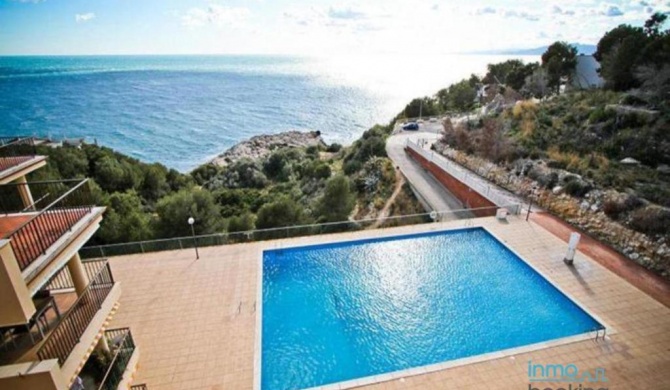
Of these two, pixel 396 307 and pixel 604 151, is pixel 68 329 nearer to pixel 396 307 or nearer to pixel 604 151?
pixel 396 307

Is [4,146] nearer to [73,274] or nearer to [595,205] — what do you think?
[73,274]

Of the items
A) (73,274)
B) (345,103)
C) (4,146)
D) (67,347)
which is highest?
(4,146)

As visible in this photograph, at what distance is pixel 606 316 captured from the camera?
1159 centimetres

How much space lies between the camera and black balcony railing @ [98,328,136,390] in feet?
25.4

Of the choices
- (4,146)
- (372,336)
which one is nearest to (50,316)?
(4,146)

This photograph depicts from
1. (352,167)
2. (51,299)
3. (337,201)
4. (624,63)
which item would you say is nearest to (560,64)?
(624,63)

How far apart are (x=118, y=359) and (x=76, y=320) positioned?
1785mm

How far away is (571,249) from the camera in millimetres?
14109

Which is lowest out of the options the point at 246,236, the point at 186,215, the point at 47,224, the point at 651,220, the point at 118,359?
the point at 186,215

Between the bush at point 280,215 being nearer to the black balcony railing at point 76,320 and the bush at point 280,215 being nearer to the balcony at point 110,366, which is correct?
the balcony at point 110,366

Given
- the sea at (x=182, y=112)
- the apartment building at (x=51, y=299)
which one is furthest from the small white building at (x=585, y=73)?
the apartment building at (x=51, y=299)

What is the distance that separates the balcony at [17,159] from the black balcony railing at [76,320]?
276 cm

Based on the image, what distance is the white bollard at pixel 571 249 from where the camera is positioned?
13864 mm

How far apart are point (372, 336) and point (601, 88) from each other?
1359 inches
